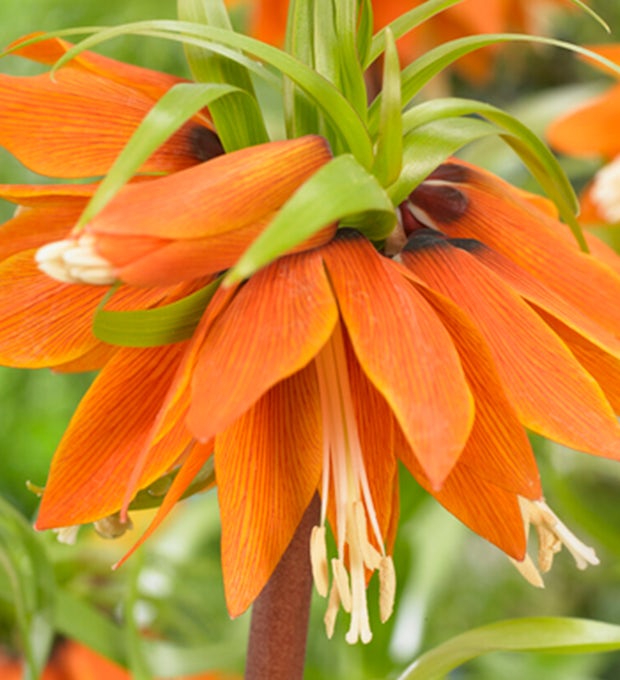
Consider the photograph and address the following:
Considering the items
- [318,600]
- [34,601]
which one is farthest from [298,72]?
[318,600]

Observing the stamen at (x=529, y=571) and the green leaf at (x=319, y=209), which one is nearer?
the green leaf at (x=319, y=209)

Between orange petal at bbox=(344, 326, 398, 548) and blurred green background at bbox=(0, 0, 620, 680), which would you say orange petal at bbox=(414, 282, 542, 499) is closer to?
orange petal at bbox=(344, 326, 398, 548)

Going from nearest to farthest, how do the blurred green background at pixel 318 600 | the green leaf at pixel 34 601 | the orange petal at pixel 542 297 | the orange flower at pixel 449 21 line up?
1. the orange petal at pixel 542 297
2. the green leaf at pixel 34 601
3. the blurred green background at pixel 318 600
4. the orange flower at pixel 449 21

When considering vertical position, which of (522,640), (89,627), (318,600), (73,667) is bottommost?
(318,600)

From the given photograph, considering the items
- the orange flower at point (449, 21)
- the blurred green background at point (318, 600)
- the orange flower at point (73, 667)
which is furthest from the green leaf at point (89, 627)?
the orange flower at point (449, 21)

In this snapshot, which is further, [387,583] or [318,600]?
[318,600]

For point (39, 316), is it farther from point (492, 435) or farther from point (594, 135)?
point (594, 135)

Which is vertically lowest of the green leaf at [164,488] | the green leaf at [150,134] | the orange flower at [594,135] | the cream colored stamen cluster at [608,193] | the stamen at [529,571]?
the cream colored stamen cluster at [608,193]

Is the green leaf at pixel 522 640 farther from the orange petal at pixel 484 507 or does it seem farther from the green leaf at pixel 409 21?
the green leaf at pixel 409 21
